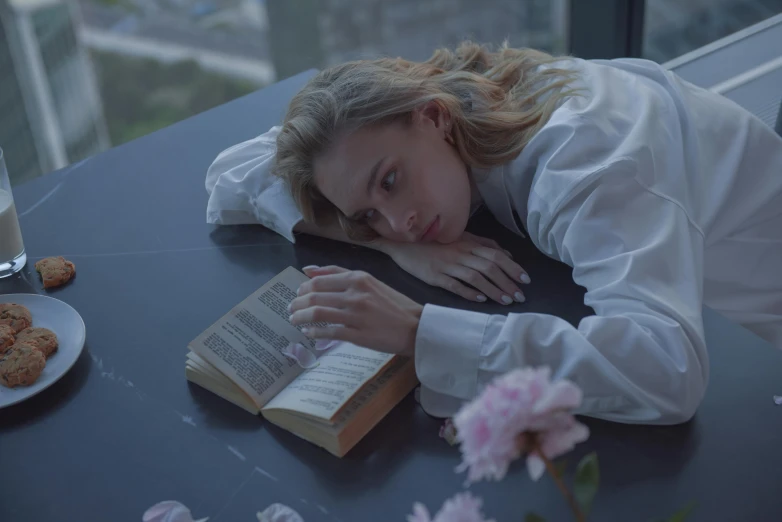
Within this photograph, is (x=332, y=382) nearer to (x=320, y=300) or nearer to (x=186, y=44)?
(x=320, y=300)

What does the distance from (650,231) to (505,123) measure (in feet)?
1.07

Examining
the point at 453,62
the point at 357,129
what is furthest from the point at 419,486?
the point at 453,62

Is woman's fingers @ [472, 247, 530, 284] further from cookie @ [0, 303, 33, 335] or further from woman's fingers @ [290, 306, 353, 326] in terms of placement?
cookie @ [0, 303, 33, 335]

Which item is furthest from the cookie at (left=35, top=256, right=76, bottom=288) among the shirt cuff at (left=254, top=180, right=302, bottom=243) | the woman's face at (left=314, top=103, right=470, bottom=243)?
the woman's face at (left=314, top=103, right=470, bottom=243)

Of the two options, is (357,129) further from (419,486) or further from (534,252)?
(419,486)

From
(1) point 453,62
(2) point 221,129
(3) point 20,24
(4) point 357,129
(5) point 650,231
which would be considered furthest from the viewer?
(3) point 20,24

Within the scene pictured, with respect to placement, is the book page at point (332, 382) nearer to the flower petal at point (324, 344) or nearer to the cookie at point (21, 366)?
the flower petal at point (324, 344)

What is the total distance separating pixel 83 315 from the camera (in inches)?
48.3

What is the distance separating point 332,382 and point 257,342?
5.7 inches

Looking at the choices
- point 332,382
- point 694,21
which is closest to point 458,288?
point 332,382

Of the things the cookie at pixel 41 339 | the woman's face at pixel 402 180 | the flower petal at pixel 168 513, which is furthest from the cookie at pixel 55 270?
the flower petal at pixel 168 513

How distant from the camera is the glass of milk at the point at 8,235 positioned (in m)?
1.26

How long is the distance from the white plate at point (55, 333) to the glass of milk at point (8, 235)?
3.5 inches

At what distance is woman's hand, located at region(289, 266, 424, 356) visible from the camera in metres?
0.99
